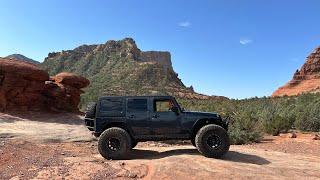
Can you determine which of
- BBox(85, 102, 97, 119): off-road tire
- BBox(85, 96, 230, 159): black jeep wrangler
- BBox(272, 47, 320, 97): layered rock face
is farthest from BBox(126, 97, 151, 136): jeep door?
BBox(272, 47, 320, 97): layered rock face

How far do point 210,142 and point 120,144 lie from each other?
2.62 metres

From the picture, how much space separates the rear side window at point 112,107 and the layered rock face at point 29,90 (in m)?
12.8

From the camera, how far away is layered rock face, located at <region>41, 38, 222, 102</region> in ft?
232

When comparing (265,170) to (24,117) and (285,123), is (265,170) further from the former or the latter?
(285,123)

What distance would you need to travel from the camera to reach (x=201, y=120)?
12.3m

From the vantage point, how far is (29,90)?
24438 mm

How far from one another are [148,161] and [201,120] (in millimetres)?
2296

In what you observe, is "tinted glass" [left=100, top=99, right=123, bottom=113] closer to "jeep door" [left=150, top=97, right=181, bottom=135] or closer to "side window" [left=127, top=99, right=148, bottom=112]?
"side window" [left=127, top=99, right=148, bottom=112]

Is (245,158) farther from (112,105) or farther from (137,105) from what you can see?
(112,105)

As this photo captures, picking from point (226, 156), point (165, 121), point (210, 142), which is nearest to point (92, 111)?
point (165, 121)

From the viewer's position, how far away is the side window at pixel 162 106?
12.3 m

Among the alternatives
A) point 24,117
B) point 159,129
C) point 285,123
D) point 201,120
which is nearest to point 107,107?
point 159,129

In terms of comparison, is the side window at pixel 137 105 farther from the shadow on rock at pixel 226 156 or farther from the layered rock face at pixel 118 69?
the layered rock face at pixel 118 69

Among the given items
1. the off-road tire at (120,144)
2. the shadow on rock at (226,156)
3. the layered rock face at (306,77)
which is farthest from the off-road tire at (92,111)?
the layered rock face at (306,77)
